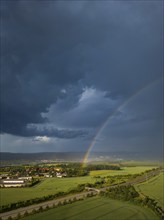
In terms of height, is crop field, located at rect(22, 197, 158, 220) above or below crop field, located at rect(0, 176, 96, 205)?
above

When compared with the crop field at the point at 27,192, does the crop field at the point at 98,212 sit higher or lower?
higher

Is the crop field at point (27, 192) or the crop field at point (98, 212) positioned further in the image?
the crop field at point (27, 192)

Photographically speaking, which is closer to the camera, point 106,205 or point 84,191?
point 106,205

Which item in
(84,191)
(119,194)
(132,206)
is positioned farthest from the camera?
(84,191)

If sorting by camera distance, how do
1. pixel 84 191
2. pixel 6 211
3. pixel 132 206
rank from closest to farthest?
pixel 6 211 → pixel 132 206 → pixel 84 191

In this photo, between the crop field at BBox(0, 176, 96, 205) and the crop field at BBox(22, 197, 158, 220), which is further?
the crop field at BBox(0, 176, 96, 205)

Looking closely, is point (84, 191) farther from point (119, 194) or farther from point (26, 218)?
point (26, 218)

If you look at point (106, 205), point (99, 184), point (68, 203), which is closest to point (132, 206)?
point (106, 205)
